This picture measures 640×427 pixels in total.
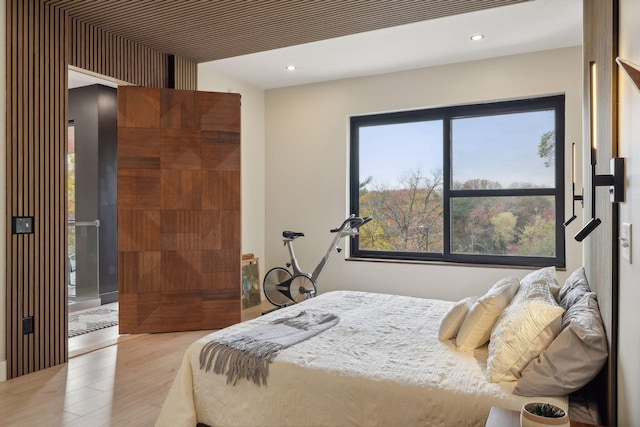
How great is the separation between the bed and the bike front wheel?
2.65m

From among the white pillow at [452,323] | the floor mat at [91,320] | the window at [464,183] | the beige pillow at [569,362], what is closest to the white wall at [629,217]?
the beige pillow at [569,362]

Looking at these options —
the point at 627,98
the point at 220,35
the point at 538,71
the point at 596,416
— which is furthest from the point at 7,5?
the point at 538,71

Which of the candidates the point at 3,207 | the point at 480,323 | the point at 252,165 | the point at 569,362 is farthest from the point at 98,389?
the point at 252,165

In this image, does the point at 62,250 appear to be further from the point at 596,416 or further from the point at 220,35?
the point at 596,416

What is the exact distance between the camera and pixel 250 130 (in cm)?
601

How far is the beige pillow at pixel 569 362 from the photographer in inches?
66.1

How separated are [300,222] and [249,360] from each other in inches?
153

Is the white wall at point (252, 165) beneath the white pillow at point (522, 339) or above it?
above

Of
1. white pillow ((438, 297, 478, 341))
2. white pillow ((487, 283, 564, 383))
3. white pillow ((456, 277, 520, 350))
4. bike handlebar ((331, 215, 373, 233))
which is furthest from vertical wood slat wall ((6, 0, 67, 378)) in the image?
white pillow ((487, 283, 564, 383))

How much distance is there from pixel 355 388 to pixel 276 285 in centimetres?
339

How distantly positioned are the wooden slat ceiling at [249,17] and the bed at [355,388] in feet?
7.63

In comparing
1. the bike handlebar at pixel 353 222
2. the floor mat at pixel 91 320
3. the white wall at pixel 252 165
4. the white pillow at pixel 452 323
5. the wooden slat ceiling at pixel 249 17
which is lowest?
the floor mat at pixel 91 320

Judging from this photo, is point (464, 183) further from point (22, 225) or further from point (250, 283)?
point (22, 225)

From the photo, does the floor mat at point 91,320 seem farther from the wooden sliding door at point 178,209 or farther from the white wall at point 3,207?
the white wall at point 3,207
